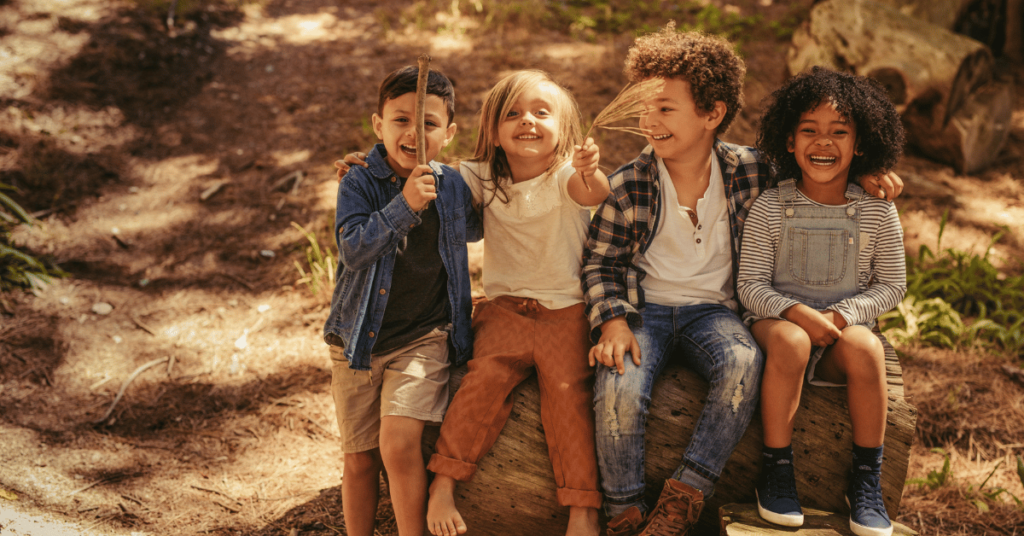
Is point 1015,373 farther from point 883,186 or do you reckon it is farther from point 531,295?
point 531,295

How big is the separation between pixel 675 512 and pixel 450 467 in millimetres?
770

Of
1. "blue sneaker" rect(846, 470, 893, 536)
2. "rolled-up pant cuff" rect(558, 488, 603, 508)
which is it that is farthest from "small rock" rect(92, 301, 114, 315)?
"blue sneaker" rect(846, 470, 893, 536)

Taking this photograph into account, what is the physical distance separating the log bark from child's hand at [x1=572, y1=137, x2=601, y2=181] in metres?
0.83

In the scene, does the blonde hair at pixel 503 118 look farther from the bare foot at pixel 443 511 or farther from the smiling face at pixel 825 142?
the bare foot at pixel 443 511

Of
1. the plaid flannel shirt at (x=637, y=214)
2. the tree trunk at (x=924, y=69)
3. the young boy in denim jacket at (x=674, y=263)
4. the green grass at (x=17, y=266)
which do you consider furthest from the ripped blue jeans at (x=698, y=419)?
the tree trunk at (x=924, y=69)

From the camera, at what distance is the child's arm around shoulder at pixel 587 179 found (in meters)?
2.20

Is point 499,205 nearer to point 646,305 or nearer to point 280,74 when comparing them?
point 646,305

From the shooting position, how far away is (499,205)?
2566 millimetres

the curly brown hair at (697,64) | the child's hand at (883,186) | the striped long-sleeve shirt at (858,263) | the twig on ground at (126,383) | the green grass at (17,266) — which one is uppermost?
the curly brown hair at (697,64)

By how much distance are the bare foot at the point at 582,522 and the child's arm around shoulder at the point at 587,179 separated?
3.67 ft

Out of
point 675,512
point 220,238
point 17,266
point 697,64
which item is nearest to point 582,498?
point 675,512

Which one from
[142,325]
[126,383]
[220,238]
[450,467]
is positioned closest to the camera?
[450,467]

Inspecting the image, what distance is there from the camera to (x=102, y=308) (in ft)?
12.7

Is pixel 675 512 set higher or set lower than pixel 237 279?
higher
